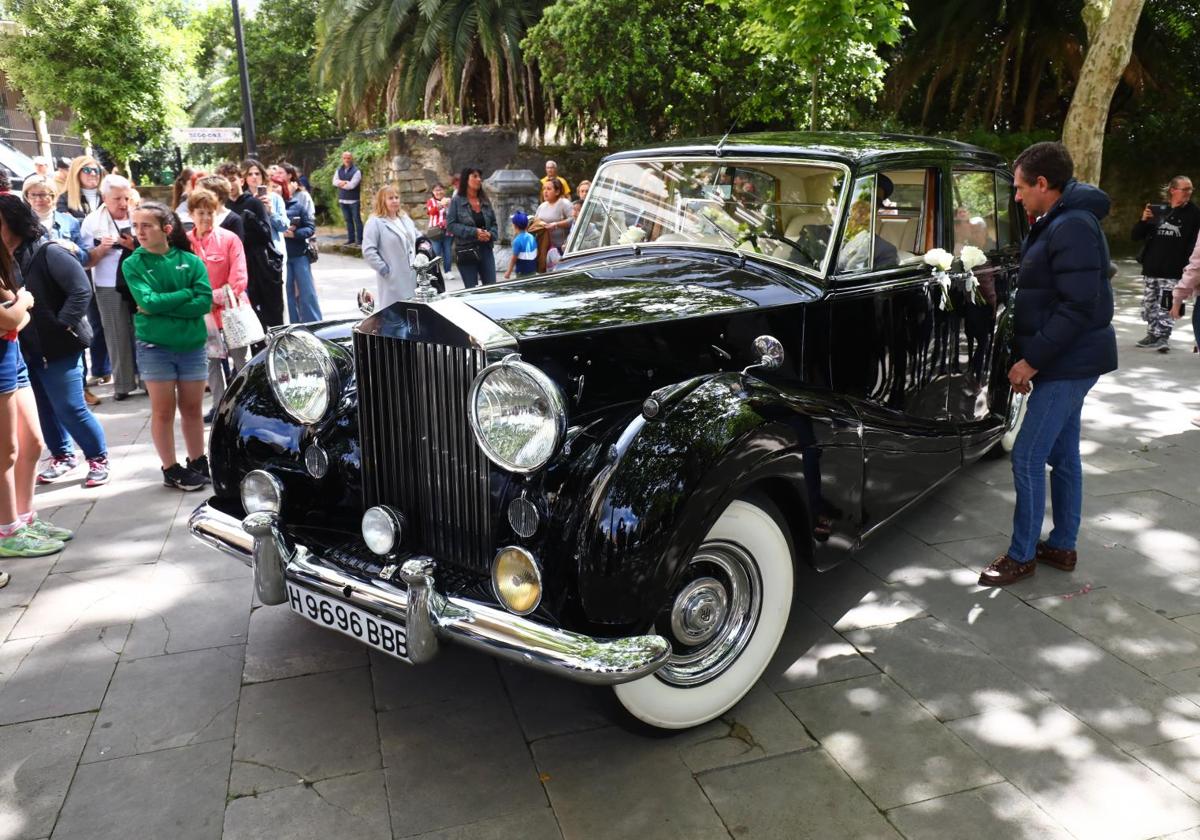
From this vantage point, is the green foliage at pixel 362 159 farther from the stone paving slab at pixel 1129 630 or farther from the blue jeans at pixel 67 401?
the stone paving slab at pixel 1129 630

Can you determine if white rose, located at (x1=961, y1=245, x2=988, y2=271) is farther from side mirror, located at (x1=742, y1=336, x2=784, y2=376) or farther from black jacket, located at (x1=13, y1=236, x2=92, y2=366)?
black jacket, located at (x1=13, y1=236, x2=92, y2=366)

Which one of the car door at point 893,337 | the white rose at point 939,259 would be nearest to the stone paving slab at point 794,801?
the car door at point 893,337

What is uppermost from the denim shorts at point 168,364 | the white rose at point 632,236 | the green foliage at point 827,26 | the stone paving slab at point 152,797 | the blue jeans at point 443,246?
the green foliage at point 827,26

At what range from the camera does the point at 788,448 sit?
2949 millimetres

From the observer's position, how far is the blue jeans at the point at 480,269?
8.80 metres

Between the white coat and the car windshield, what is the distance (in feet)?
9.88

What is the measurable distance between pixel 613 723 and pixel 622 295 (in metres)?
1.60

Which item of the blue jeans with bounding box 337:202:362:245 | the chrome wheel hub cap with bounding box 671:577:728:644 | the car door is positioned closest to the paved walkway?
the chrome wheel hub cap with bounding box 671:577:728:644

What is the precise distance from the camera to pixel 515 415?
2.72m

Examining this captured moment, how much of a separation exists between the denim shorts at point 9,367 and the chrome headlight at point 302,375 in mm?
1731

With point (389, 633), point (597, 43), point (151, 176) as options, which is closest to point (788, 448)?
point (389, 633)

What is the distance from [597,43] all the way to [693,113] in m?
2.06

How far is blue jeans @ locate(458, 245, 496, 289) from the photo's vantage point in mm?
8797

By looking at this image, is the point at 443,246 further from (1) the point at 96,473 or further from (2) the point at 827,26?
(1) the point at 96,473
